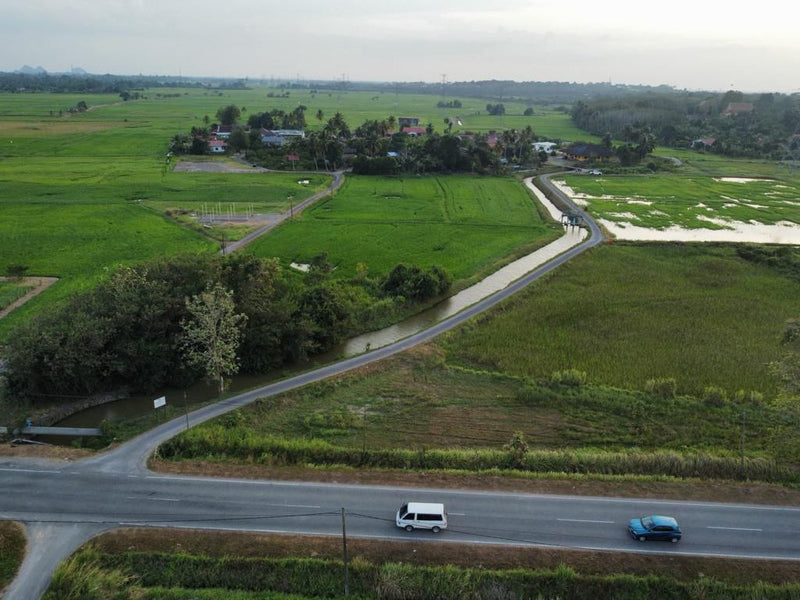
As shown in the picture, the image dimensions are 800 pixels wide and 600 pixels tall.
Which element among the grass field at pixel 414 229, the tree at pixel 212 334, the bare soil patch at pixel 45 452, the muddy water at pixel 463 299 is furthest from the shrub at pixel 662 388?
the bare soil patch at pixel 45 452

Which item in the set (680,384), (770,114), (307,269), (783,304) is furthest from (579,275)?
(770,114)

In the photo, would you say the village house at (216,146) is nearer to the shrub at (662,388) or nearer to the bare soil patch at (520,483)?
the bare soil patch at (520,483)

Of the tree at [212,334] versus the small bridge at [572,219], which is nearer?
the tree at [212,334]

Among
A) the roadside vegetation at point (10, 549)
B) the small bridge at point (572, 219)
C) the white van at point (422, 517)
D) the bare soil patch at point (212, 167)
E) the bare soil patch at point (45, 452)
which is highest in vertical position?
the bare soil patch at point (212, 167)

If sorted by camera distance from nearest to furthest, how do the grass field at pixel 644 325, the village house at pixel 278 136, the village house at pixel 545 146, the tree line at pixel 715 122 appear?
the grass field at pixel 644 325 → the village house at pixel 278 136 → the village house at pixel 545 146 → the tree line at pixel 715 122

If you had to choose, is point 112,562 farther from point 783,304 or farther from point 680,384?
point 783,304

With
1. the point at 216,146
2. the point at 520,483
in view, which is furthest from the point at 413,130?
the point at 520,483
